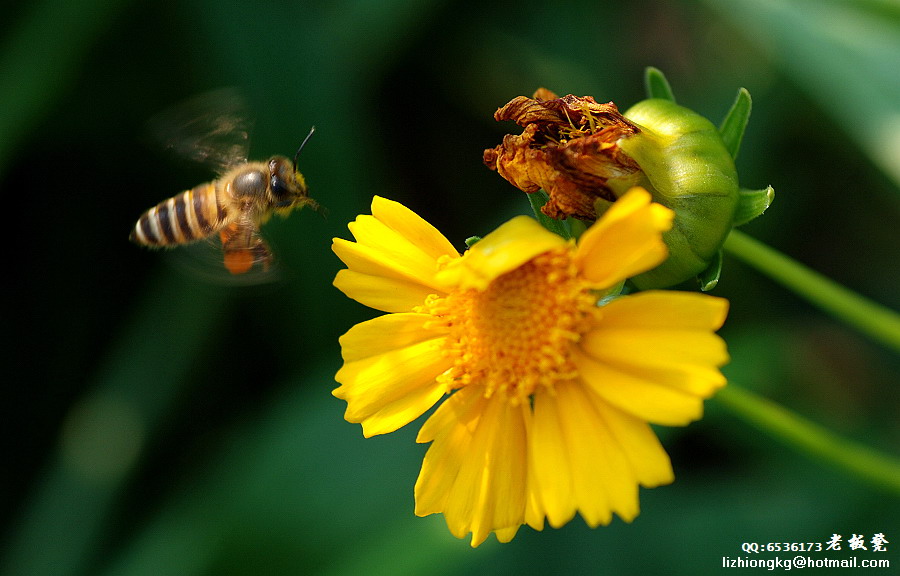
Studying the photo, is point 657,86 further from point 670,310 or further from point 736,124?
point 670,310

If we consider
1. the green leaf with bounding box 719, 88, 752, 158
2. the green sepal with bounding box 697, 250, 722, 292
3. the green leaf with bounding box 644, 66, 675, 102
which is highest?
the green leaf with bounding box 644, 66, 675, 102

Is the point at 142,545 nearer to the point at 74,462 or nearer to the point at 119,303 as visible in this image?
the point at 74,462

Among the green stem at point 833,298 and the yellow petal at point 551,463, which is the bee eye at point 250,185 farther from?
the green stem at point 833,298

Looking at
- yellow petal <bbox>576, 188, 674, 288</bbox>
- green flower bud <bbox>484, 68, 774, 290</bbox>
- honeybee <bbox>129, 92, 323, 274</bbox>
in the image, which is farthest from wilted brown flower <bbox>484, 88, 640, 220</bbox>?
honeybee <bbox>129, 92, 323, 274</bbox>

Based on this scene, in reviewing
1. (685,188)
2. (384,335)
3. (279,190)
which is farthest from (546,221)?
(279,190)

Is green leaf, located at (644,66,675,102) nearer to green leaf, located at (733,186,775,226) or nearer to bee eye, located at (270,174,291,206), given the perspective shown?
green leaf, located at (733,186,775,226)

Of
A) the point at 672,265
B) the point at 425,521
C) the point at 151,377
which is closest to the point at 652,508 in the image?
the point at 425,521

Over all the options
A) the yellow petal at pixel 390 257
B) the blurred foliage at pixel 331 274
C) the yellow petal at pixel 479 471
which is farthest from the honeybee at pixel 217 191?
the yellow petal at pixel 479 471

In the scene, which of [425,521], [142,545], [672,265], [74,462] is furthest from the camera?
[74,462]
